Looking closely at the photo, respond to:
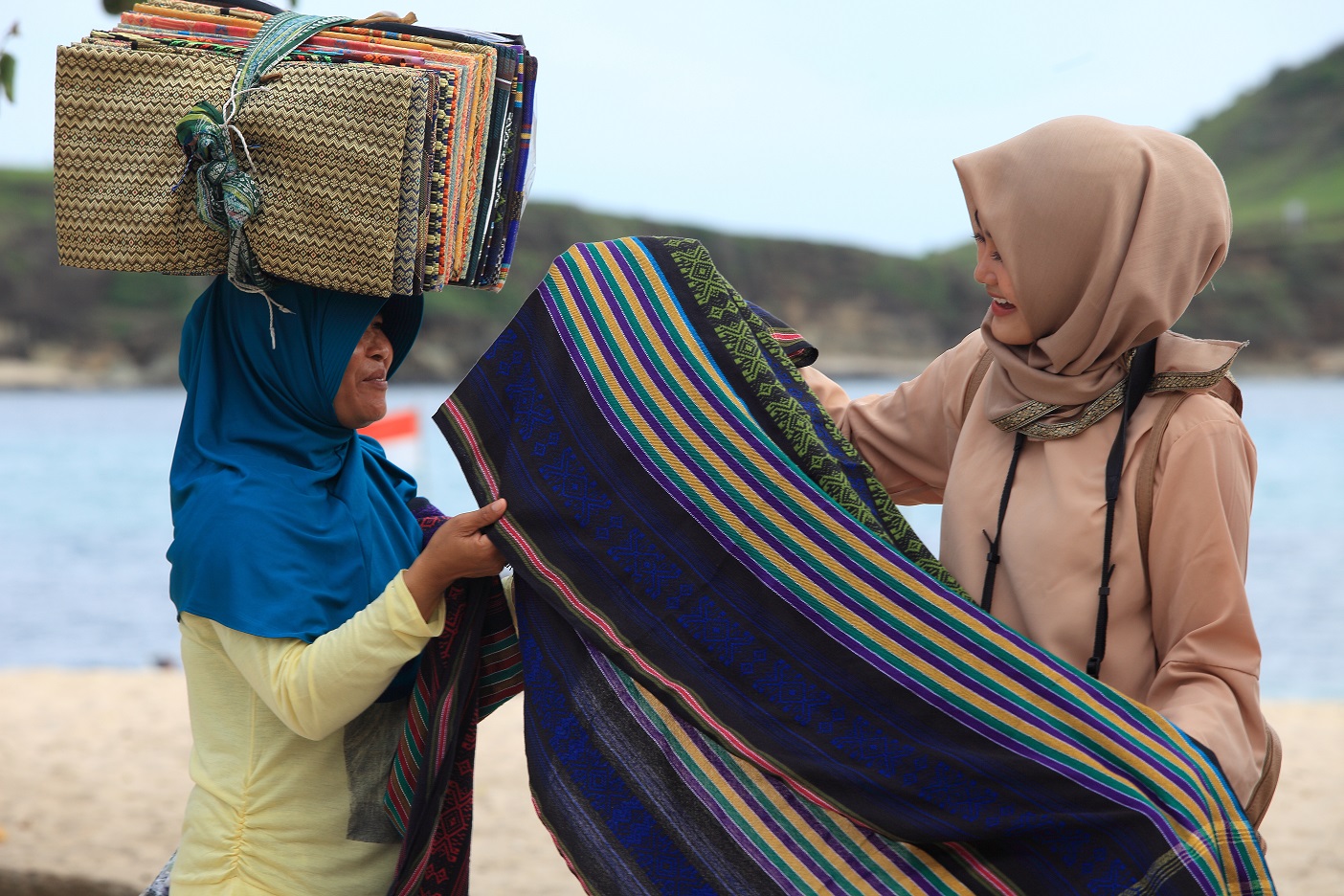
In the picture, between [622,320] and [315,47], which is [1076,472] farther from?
[315,47]

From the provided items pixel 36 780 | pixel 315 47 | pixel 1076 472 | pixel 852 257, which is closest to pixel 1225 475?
pixel 1076 472

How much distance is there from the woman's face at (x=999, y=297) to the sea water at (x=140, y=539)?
21.6 feet

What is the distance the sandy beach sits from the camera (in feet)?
14.9

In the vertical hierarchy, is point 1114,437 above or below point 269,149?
below

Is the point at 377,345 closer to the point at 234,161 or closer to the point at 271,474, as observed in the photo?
the point at 271,474

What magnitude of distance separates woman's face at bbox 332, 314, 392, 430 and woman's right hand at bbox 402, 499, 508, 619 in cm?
27

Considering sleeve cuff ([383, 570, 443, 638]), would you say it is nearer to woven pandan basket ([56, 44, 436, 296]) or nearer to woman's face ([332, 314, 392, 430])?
woman's face ([332, 314, 392, 430])

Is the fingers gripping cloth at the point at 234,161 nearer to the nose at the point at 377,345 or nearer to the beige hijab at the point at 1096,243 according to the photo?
the nose at the point at 377,345

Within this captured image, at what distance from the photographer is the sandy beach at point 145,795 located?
4531 mm

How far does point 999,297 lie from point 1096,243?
17 centimetres

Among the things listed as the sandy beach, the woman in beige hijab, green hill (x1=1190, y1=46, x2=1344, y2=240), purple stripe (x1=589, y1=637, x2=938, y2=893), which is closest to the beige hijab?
the woman in beige hijab

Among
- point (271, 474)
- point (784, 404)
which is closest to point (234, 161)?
point (271, 474)

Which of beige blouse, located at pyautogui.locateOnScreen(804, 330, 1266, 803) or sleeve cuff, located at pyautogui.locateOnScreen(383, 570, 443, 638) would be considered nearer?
beige blouse, located at pyautogui.locateOnScreen(804, 330, 1266, 803)

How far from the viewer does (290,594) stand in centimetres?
193
